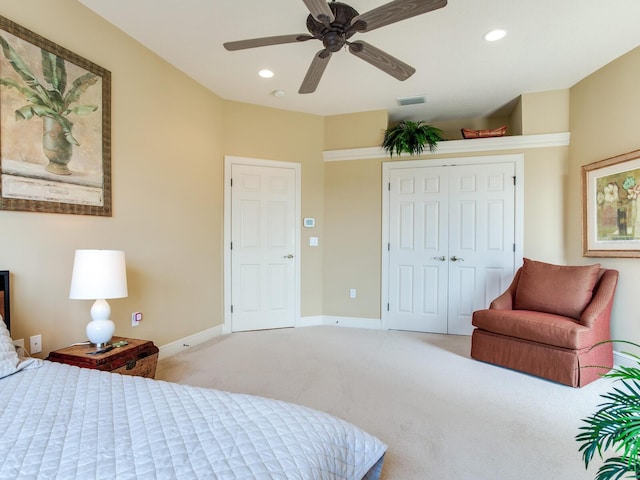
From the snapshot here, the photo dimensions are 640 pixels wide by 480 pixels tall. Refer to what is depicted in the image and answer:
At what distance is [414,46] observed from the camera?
9.55ft

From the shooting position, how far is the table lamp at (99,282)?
2.08 metres

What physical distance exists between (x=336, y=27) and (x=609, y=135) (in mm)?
2907

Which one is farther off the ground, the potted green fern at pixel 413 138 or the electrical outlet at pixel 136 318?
the potted green fern at pixel 413 138

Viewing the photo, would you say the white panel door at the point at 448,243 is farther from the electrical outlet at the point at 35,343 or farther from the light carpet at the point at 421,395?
the electrical outlet at the point at 35,343

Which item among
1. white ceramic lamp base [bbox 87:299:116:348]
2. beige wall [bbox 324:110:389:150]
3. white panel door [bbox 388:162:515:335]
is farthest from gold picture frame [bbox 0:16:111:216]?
white panel door [bbox 388:162:515:335]

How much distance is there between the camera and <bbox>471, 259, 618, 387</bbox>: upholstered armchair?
2598mm

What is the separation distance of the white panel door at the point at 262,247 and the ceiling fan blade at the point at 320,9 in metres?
2.53

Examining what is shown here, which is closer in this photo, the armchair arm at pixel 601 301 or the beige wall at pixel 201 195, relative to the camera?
the beige wall at pixel 201 195

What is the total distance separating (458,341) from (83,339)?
3.60 metres

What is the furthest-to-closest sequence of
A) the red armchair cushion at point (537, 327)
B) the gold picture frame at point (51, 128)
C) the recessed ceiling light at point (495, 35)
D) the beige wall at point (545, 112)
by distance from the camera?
the beige wall at point (545, 112) < the recessed ceiling light at point (495, 35) < the red armchair cushion at point (537, 327) < the gold picture frame at point (51, 128)

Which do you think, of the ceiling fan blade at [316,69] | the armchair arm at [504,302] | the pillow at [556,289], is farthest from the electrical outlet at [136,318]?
the pillow at [556,289]

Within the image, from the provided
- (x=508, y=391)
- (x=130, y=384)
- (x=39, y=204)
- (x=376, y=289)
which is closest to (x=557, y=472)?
(x=508, y=391)

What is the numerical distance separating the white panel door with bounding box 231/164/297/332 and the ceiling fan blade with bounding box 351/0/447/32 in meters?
2.52

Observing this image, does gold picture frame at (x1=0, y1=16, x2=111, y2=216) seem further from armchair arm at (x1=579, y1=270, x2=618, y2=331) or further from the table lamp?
armchair arm at (x1=579, y1=270, x2=618, y2=331)
